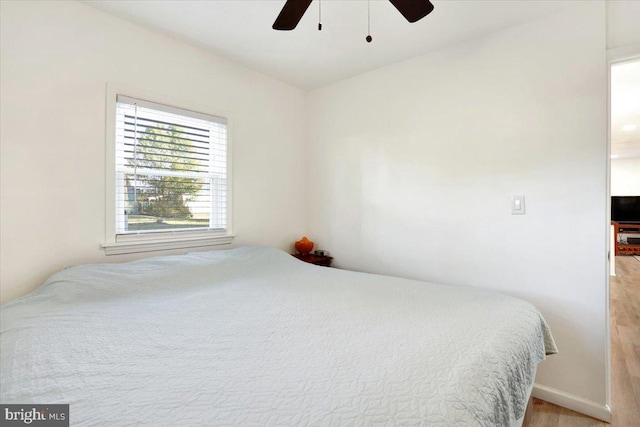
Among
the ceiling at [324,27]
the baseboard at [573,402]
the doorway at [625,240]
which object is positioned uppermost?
the ceiling at [324,27]

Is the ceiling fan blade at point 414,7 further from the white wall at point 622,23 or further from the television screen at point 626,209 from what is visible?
the television screen at point 626,209

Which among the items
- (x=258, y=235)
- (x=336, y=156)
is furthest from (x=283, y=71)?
(x=258, y=235)

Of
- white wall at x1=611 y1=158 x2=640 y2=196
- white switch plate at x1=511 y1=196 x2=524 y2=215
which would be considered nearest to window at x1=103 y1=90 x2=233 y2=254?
white switch plate at x1=511 y1=196 x2=524 y2=215

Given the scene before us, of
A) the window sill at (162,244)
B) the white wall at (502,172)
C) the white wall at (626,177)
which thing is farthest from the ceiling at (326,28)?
the white wall at (626,177)

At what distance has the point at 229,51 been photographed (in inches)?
97.0

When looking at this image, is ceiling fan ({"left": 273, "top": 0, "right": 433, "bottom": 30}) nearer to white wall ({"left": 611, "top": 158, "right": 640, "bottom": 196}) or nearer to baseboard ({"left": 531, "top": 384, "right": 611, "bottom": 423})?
baseboard ({"left": 531, "top": 384, "right": 611, "bottom": 423})

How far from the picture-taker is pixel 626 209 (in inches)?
275

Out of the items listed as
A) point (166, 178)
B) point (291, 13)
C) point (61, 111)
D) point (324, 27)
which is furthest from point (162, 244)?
point (324, 27)

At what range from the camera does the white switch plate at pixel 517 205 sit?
204 cm

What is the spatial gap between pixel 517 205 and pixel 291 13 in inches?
73.7

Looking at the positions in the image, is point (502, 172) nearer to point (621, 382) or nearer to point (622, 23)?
point (622, 23)

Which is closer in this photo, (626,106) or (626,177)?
(626,106)

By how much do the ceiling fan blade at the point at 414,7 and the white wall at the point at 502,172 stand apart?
1.08 m

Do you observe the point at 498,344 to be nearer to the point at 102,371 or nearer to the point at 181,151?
the point at 102,371
